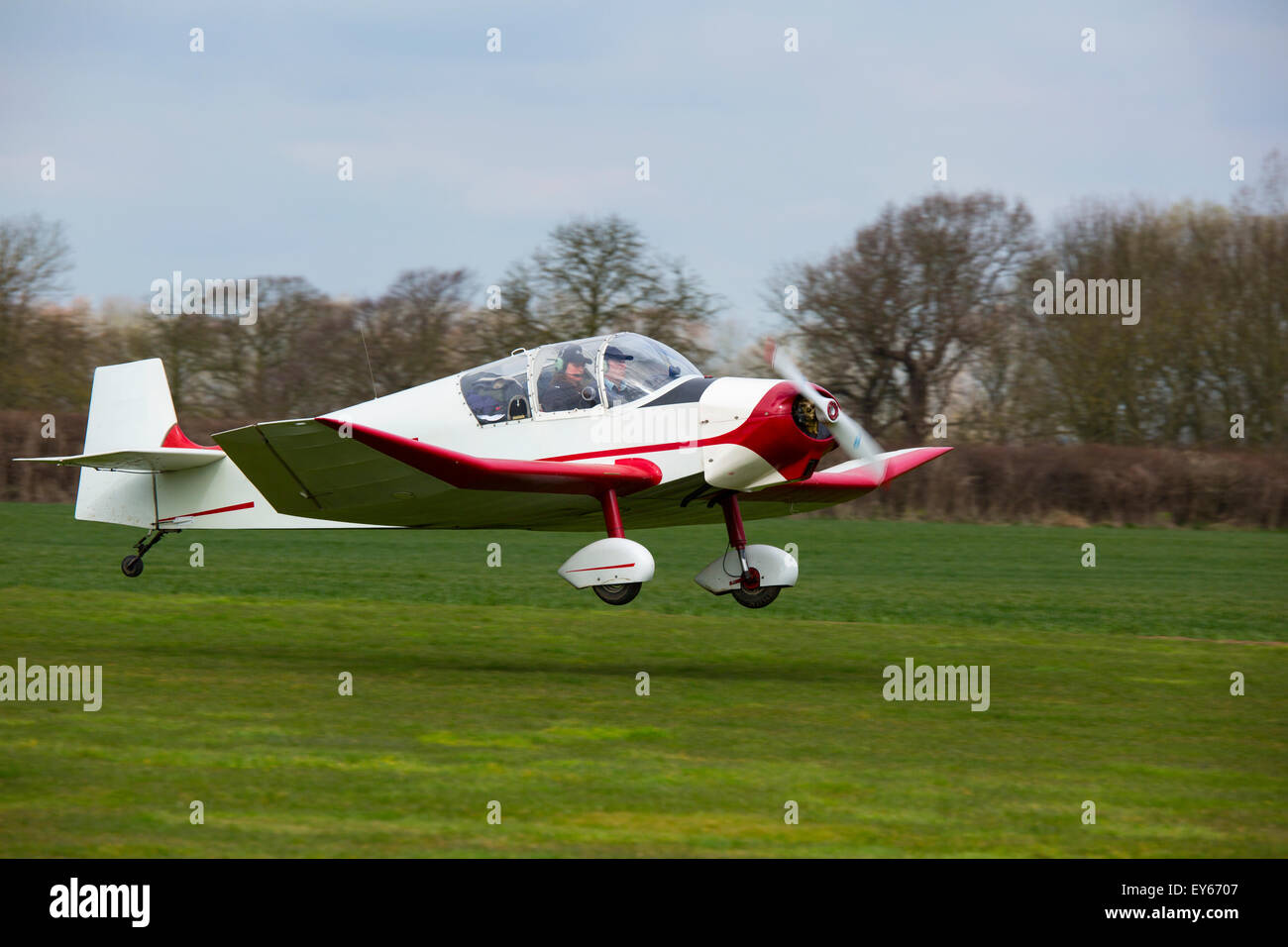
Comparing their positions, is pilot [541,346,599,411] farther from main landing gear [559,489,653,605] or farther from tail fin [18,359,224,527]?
tail fin [18,359,224,527]

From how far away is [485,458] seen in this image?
43.3 feet

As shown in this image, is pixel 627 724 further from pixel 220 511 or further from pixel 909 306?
pixel 909 306

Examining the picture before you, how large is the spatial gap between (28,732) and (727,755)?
5.32 m

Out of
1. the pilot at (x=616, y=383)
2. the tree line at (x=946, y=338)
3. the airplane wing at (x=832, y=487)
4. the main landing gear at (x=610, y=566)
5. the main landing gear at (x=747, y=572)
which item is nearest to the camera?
the main landing gear at (x=610, y=566)

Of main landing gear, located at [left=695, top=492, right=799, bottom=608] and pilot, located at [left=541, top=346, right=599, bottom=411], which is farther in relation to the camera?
main landing gear, located at [left=695, top=492, right=799, bottom=608]

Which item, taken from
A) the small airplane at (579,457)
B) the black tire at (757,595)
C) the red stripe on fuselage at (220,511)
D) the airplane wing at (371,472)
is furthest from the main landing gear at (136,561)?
the black tire at (757,595)

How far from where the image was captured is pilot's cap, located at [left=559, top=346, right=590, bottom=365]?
13.2 metres

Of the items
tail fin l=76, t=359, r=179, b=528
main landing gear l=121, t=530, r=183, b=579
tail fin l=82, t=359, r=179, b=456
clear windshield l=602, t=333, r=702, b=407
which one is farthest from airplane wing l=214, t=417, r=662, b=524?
main landing gear l=121, t=530, r=183, b=579

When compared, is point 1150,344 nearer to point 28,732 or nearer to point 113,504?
point 113,504

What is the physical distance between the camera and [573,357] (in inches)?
521

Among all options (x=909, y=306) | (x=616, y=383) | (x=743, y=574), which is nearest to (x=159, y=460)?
(x=616, y=383)

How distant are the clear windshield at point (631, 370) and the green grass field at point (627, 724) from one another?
2898 mm

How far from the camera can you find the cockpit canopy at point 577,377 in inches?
517

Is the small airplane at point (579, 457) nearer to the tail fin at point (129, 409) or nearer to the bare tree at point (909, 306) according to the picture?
the tail fin at point (129, 409)
